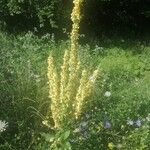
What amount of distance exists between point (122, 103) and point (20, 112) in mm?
1737

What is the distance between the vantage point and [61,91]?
16.3 feet

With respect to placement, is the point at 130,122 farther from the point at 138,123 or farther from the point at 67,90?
the point at 67,90

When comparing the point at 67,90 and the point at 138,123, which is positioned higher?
the point at 67,90

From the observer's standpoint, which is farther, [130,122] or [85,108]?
[85,108]

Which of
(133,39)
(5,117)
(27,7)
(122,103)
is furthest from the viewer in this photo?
(133,39)

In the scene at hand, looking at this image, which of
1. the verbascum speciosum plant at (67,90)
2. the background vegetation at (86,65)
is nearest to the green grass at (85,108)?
the background vegetation at (86,65)

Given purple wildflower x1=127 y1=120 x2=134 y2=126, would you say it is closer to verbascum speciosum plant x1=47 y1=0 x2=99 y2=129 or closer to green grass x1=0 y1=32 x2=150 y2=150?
green grass x1=0 y1=32 x2=150 y2=150

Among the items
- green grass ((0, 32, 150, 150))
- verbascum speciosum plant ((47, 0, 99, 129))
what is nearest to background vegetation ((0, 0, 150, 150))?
green grass ((0, 32, 150, 150))

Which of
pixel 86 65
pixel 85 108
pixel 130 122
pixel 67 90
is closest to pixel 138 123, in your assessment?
pixel 130 122

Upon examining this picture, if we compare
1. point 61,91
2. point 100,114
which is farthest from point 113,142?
point 61,91

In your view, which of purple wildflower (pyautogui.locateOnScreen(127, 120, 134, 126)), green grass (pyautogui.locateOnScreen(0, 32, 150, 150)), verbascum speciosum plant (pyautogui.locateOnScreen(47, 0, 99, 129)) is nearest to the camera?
verbascum speciosum plant (pyautogui.locateOnScreen(47, 0, 99, 129))

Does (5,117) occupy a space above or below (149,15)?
above

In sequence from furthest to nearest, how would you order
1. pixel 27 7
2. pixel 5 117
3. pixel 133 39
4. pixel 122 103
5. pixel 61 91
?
1. pixel 133 39
2. pixel 27 7
3. pixel 122 103
4. pixel 5 117
5. pixel 61 91

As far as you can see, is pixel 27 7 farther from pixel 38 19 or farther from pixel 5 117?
pixel 5 117
